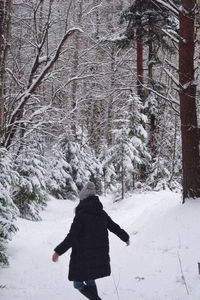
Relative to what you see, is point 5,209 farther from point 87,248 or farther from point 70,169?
point 70,169

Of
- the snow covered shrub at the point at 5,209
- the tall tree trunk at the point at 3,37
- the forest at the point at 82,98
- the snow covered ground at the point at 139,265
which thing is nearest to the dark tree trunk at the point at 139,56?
the forest at the point at 82,98

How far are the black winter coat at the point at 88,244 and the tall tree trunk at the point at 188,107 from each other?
3.68 meters

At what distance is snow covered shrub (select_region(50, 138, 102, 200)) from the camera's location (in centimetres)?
1816

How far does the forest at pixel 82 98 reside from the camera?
25.1ft

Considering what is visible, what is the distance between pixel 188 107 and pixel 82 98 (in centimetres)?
658

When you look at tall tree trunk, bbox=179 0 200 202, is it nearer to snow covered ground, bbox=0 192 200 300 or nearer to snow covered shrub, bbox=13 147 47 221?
snow covered ground, bbox=0 192 200 300

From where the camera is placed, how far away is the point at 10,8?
768 centimetres

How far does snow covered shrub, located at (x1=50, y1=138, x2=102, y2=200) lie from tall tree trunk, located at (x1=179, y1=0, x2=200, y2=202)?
34.8ft

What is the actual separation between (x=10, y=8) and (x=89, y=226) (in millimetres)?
5799

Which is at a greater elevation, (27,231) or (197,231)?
(197,231)

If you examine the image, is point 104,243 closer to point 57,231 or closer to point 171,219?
point 171,219

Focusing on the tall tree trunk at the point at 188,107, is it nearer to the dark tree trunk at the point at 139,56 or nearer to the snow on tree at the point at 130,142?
the dark tree trunk at the point at 139,56

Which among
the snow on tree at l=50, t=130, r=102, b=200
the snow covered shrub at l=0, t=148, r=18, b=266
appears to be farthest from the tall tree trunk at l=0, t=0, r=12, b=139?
the snow on tree at l=50, t=130, r=102, b=200

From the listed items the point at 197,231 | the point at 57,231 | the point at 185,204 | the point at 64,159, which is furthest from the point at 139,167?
the point at 197,231
